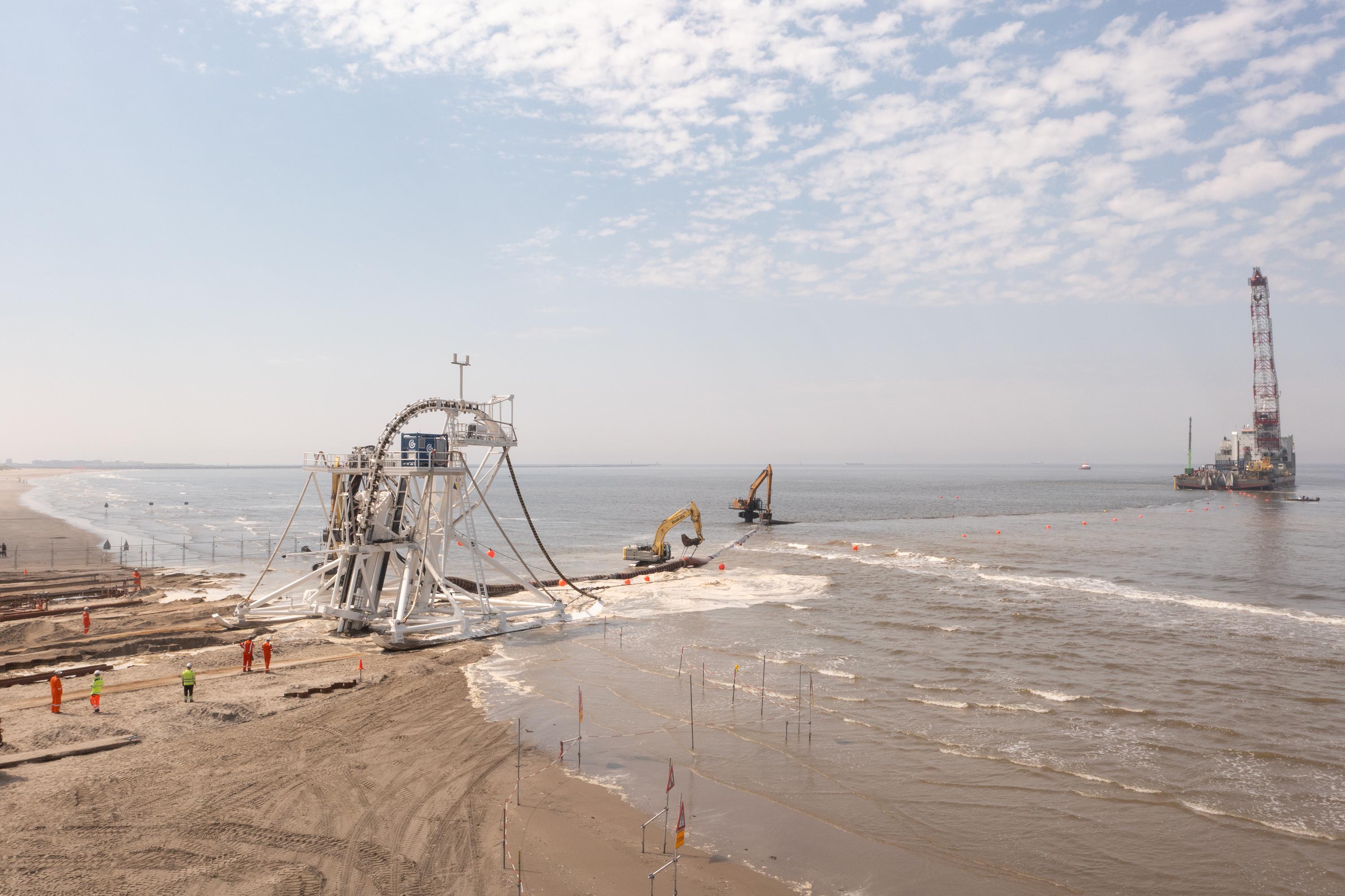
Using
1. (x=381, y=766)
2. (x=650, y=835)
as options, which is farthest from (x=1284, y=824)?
(x=381, y=766)

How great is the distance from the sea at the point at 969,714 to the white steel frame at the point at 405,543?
1552 mm

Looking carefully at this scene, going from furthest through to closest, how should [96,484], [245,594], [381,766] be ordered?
[96,484], [245,594], [381,766]

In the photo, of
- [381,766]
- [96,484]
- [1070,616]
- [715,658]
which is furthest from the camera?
[96,484]

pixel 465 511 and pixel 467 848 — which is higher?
pixel 465 511

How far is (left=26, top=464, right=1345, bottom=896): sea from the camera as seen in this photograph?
13.1 m

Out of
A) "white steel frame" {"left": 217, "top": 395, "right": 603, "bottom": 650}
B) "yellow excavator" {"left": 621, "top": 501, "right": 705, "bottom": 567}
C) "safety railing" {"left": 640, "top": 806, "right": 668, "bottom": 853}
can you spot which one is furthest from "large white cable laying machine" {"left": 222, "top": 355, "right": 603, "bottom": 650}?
"yellow excavator" {"left": 621, "top": 501, "right": 705, "bottom": 567}

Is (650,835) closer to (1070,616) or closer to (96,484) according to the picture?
(1070,616)

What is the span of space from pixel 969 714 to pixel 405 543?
20709mm

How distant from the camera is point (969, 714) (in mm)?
20219

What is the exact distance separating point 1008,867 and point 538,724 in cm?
1130

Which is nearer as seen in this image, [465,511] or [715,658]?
[715,658]

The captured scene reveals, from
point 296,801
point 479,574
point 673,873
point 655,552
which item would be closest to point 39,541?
point 655,552

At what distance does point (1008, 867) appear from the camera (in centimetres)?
1249

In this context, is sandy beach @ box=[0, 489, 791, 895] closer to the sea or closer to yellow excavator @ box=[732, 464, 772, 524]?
the sea
